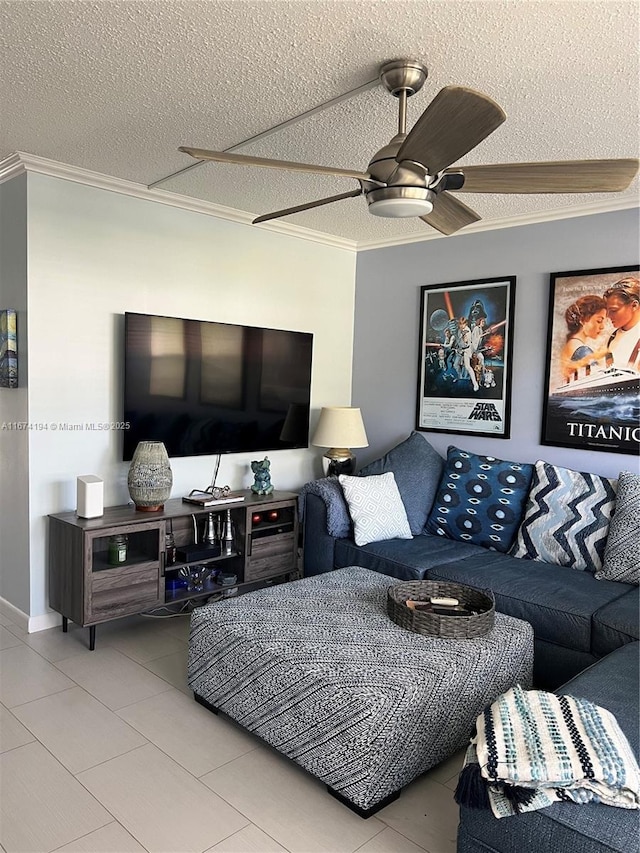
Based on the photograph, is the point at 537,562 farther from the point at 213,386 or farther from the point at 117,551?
the point at 117,551

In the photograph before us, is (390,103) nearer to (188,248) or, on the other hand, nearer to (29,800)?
(188,248)

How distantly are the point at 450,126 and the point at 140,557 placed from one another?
262cm

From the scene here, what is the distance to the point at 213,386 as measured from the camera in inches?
155

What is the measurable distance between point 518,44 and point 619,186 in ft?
1.77

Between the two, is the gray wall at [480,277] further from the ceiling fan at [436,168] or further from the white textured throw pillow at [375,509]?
the ceiling fan at [436,168]

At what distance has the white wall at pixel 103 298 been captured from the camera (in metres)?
3.33

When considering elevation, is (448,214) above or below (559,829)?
above

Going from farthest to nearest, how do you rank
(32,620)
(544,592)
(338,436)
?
1. (338,436)
2. (32,620)
3. (544,592)

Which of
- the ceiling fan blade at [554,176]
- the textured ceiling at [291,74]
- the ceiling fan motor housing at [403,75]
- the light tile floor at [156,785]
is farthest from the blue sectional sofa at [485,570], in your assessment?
the ceiling fan motor housing at [403,75]

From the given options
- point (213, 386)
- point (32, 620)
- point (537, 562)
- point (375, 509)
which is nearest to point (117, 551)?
point (32, 620)

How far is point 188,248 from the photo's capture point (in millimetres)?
3873

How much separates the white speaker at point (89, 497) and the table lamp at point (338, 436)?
1563mm

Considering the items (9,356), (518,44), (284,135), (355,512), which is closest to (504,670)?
(355,512)

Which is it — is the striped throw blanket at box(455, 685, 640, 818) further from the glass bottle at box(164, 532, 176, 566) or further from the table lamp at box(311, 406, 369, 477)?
the table lamp at box(311, 406, 369, 477)
